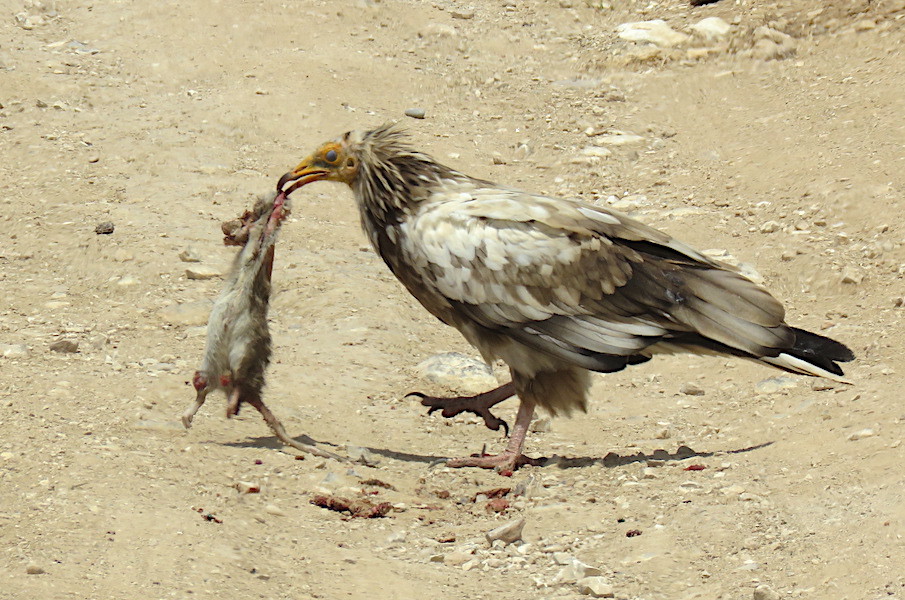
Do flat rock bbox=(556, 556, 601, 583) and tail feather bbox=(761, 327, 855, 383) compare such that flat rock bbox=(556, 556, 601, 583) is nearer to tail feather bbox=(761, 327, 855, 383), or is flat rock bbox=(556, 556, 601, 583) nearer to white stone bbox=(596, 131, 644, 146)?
tail feather bbox=(761, 327, 855, 383)

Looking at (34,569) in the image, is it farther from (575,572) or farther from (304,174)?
(304,174)

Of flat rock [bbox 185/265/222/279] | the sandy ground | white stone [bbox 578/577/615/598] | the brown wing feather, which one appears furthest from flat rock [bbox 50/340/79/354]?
white stone [bbox 578/577/615/598]

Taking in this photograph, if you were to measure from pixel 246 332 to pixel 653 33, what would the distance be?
8.31 m

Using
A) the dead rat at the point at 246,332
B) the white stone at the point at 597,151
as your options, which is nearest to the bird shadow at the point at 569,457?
the dead rat at the point at 246,332

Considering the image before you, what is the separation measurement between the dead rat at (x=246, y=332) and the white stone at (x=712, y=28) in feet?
25.3

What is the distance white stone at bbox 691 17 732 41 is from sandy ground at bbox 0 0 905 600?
Answer: 7cm

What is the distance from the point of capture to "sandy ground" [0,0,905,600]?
4.93 metres

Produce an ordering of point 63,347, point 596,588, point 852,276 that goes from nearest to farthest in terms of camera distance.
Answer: point 596,588
point 63,347
point 852,276

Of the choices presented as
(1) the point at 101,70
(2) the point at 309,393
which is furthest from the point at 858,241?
(1) the point at 101,70

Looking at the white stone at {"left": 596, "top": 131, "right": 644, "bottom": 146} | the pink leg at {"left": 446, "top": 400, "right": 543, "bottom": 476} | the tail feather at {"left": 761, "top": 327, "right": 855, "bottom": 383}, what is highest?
the tail feather at {"left": 761, "top": 327, "right": 855, "bottom": 383}

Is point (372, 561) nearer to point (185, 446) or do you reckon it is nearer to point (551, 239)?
point (185, 446)

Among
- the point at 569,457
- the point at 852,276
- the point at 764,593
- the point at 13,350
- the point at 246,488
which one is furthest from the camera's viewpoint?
the point at 852,276

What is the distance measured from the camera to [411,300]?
8672 mm

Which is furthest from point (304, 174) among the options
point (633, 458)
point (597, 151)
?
point (597, 151)
